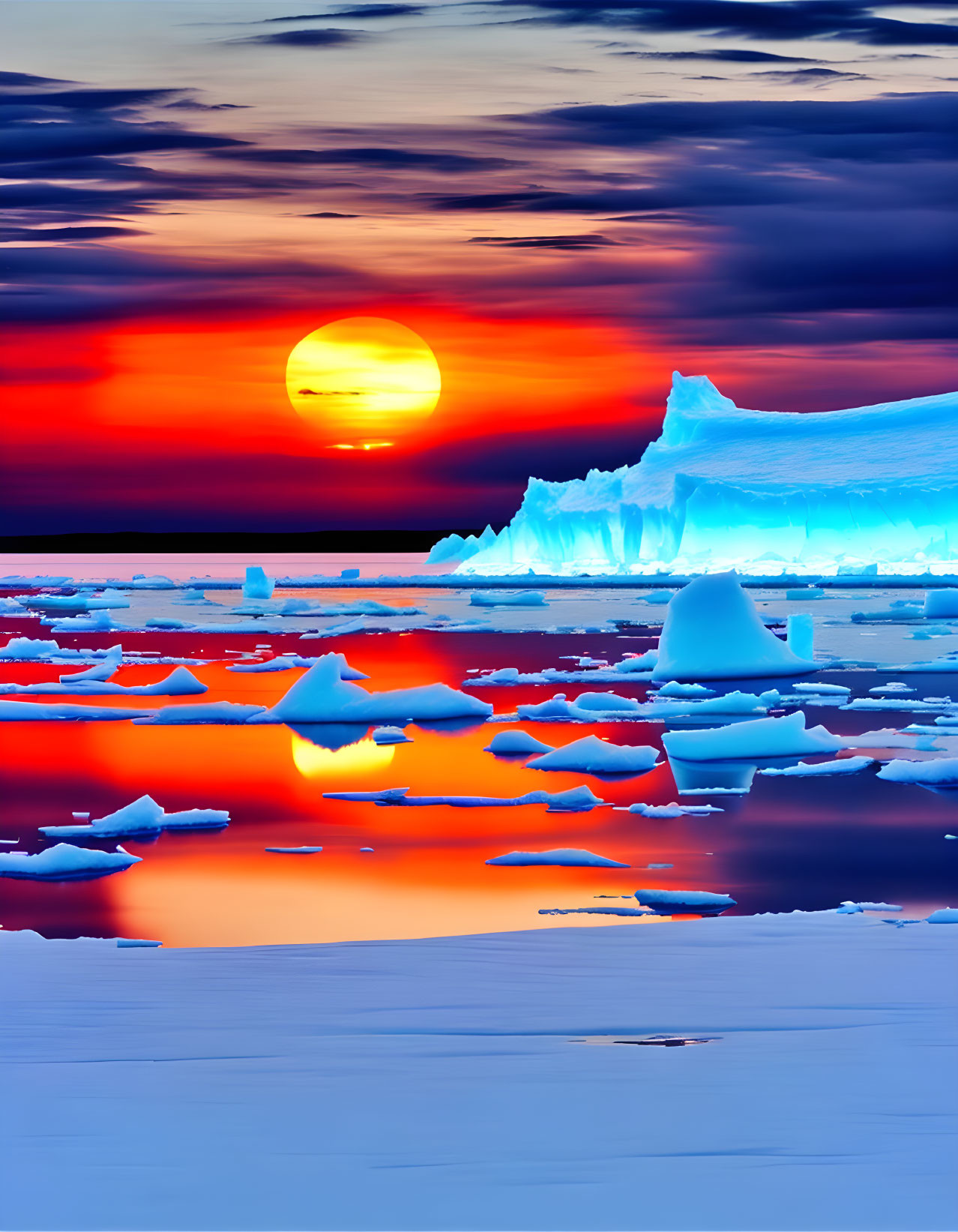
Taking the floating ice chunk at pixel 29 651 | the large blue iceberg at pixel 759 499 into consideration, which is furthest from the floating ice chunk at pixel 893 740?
the large blue iceberg at pixel 759 499

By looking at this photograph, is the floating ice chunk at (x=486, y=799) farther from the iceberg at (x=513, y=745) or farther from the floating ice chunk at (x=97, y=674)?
the floating ice chunk at (x=97, y=674)

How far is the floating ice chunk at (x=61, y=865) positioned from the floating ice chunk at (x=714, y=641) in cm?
956

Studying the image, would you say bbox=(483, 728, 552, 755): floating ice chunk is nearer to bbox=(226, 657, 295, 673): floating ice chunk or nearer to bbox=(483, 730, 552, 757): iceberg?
bbox=(483, 730, 552, 757): iceberg

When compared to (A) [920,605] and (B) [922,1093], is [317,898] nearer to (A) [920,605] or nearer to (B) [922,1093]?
(B) [922,1093]

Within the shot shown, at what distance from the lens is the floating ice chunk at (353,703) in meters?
11.9

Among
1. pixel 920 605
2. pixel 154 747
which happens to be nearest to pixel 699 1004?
pixel 154 747

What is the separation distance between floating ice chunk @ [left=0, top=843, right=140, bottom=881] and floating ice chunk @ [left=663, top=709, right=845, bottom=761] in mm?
4421

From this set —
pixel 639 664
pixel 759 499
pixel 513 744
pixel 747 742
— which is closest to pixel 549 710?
pixel 513 744

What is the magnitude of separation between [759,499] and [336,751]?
3293 cm

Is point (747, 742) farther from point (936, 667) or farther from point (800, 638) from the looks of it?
point (800, 638)

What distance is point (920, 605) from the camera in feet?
103

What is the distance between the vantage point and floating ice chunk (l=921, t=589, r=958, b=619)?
2564 cm

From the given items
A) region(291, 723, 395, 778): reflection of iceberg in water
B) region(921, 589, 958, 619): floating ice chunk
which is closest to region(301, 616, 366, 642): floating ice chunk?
region(921, 589, 958, 619): floating ice chunk

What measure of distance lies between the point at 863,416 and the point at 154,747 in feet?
126
